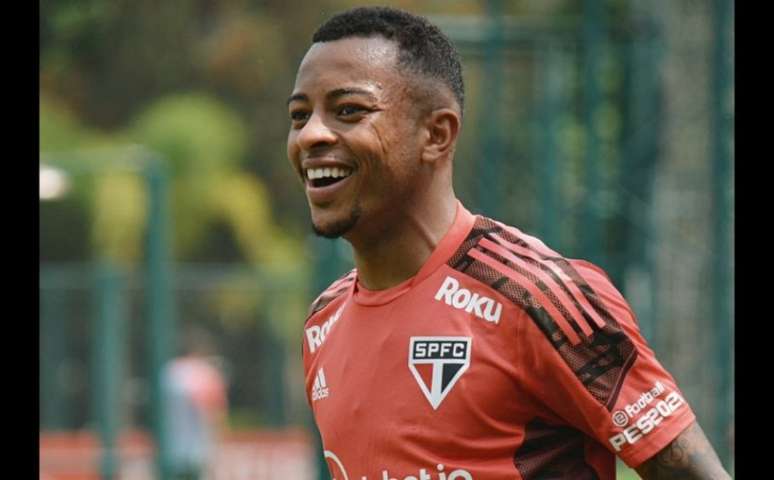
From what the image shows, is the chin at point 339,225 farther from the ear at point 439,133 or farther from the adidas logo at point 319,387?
the adidas logo at point 319,387

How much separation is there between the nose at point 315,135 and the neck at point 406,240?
0.28 metres

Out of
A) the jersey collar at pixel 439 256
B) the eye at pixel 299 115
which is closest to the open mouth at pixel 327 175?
the eye at pixel 299 115

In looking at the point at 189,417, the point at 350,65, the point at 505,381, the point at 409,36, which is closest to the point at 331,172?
the point at 350,65

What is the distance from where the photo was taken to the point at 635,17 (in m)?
14.7

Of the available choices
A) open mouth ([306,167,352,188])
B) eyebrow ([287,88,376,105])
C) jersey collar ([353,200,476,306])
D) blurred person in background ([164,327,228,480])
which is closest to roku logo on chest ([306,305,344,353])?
jersey collar ([353,200,476,306])

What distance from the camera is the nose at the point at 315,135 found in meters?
4.02

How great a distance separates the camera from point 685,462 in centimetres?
382

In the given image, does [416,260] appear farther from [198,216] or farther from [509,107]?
[198,216]

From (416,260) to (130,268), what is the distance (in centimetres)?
2443

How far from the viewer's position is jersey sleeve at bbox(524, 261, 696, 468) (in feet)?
12.5

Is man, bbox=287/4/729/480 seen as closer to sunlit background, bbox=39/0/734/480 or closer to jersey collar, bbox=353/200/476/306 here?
jersey collar, bbox=353/200/476/306

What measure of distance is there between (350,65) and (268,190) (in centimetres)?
3327
